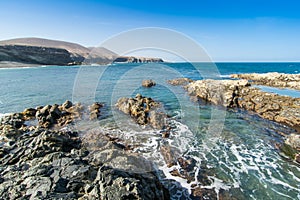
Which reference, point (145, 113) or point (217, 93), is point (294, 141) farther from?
point (217, 93)

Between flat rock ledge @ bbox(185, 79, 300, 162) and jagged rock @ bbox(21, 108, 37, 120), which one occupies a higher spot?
flat rock ledge @ bbox(185, 79, 300, 162)

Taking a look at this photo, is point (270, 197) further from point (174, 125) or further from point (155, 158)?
point (174, 125)

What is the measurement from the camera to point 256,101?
1966cm

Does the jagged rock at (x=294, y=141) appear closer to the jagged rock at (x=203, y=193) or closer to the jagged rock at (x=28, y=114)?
the jagged rock at (x=203, y=193)

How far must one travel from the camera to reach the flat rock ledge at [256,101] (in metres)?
15.2

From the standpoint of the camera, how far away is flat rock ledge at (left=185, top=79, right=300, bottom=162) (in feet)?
49.9

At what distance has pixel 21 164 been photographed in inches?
268


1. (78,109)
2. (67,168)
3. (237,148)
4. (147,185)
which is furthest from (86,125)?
(237,148)

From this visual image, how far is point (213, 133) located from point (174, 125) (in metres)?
3.19

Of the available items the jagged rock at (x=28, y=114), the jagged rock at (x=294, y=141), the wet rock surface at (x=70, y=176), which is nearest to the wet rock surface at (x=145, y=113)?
the wet rock surface at (x=70, y=176)

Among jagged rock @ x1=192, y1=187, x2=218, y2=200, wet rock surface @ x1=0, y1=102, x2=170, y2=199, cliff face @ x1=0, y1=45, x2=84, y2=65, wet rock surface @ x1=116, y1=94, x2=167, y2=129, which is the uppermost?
cliff face @ x1=0, y1=45, x2=84, y2=65

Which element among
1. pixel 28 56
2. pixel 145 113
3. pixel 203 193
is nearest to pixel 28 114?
pixel 145 113

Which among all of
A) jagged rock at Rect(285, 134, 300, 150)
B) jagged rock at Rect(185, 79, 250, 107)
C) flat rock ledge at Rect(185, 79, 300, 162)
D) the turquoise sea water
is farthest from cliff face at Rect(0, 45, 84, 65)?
jagged rock at Rect(285, 134, 300, 150)

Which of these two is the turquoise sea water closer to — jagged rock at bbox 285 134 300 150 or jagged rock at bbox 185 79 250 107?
jagged rock at bbox 285 134 300 150
